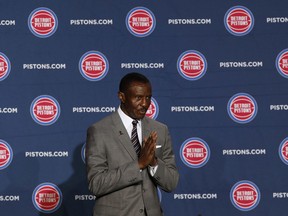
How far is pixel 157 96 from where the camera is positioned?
4500mm

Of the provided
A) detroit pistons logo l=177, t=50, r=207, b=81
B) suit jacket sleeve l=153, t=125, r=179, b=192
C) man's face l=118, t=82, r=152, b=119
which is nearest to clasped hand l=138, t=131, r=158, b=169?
suit jacket sleeve l=153, t=125, r=179, b=192

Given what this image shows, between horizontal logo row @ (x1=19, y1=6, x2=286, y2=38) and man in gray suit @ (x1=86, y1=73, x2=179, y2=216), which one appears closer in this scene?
man in gray suit @ (x1=86, y1=73, x2=179, y2=216)

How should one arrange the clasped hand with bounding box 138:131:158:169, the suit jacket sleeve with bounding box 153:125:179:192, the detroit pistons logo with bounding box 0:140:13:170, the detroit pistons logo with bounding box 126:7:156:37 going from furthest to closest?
the detroit pistons logo with bounding box 126:7:156:37
the detroit pistons logo with bounding box 0:140:13:170
the suit jacket sleeve with bounding box 153:125:179:192
the clasped hand with bounding box 138:131:158:169

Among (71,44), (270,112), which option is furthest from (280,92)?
(71,44)

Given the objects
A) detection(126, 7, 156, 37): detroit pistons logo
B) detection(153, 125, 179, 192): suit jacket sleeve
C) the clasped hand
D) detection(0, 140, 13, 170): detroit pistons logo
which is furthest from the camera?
detection(126, 7, 156, 37): detroit pistons logo

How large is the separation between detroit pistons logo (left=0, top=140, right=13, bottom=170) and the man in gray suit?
5.47ft

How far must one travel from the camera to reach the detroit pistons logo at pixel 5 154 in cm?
444

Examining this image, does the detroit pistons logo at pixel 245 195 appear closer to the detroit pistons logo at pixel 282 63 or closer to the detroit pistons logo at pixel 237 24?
the detroit pistons logo at pixel 282 63

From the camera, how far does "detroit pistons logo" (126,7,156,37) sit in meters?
4.54

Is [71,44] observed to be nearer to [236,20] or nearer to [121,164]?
[236,20]

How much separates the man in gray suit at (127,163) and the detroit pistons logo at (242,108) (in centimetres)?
156

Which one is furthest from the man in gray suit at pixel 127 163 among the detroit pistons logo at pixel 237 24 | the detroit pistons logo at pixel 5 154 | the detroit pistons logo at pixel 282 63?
the detroit pistons logo at pixel 282 63

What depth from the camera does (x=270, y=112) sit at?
4500 millimetres

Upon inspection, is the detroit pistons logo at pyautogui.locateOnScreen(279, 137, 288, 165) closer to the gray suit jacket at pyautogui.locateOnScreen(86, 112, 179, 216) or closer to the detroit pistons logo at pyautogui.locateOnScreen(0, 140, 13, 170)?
the gray suit jacket at pyautogui.locateOnScreen(86, 112, 179, 216)
